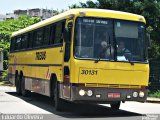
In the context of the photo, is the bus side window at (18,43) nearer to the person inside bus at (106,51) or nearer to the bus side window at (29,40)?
the bus side window at (29,40)

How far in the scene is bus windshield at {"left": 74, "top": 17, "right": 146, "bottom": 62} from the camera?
14.6 metres

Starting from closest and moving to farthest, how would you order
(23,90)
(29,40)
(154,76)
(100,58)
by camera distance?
(100,58), (29,40), (23,90), (154,76)

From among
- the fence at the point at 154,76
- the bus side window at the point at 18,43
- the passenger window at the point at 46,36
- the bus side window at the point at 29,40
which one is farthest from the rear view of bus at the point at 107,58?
the fence at the point at 154,76

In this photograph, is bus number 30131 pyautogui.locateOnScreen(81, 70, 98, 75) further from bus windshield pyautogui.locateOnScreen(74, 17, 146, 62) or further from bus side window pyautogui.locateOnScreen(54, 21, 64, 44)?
bus side window pyautogui.locateOnScreen(54, 21, 64, 44)

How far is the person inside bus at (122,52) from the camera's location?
14.9 m

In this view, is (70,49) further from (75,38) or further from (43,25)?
(43,25)

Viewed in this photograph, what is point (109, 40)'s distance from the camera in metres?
14.9

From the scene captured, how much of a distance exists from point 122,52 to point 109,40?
1.78ft

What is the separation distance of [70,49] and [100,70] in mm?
1076

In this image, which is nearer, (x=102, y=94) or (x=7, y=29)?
(x=102, y=94)

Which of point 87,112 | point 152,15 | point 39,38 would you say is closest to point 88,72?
point 87,112

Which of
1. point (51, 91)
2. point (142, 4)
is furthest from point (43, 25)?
point (142, 4)

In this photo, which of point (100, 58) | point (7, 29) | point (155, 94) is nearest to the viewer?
point (100, 58)

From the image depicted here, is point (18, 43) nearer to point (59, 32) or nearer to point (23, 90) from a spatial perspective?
point (23, 90)
